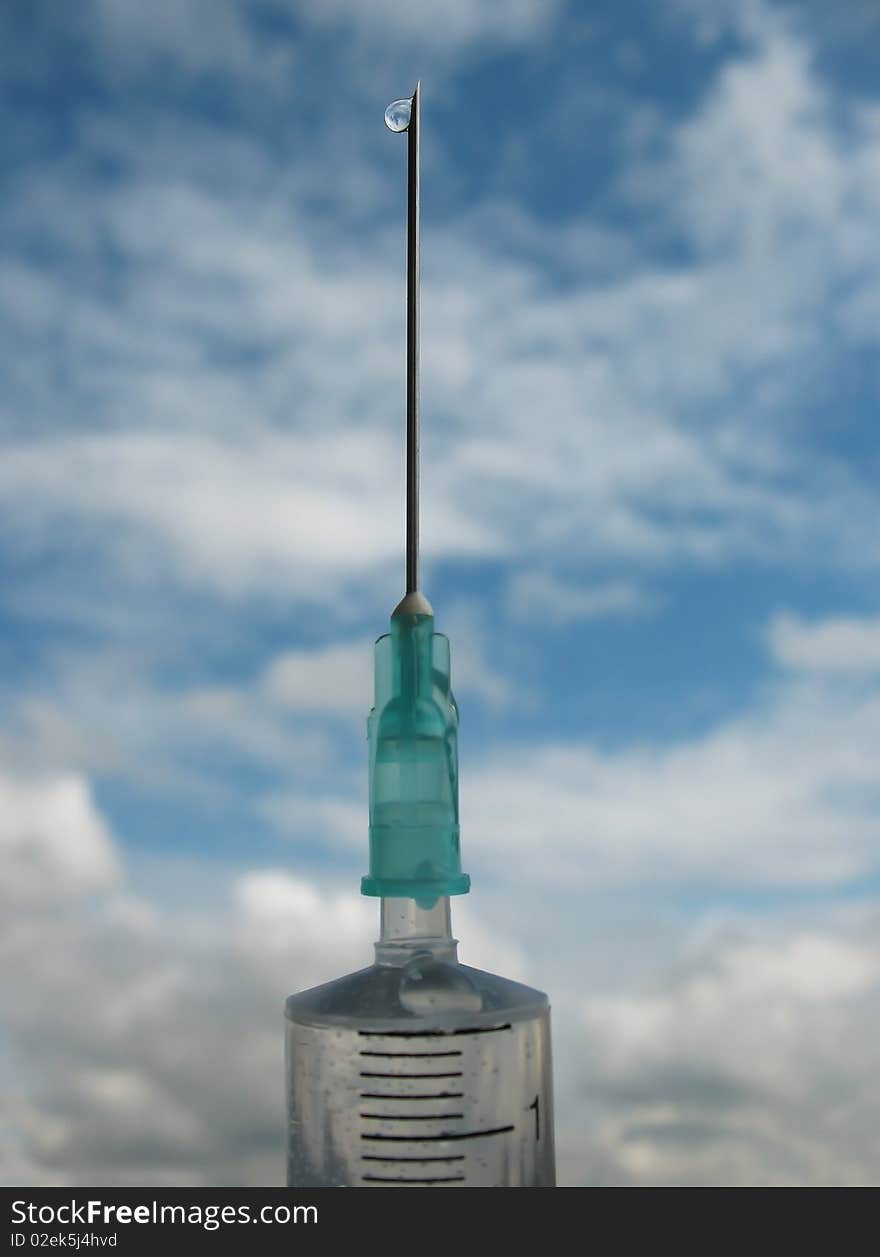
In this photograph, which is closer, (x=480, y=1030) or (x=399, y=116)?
(x=480, y=1030)

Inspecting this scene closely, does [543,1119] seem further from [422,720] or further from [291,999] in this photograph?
[422,720]

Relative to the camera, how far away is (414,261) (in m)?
2.36

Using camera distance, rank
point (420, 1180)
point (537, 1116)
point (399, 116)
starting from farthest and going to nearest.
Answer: point (399, 116) < point (537, 1116) < point (420, 1180)

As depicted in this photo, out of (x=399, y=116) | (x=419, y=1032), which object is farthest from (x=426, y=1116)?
(x=399, y=116)

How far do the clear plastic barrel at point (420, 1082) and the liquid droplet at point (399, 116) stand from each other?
1.75m

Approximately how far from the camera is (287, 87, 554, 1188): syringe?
1.93 metres

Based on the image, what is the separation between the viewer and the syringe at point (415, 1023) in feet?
6.34

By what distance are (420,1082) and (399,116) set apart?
2.00 meters

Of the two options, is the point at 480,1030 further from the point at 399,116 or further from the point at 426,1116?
the point at 399,116

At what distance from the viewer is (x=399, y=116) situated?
246cm

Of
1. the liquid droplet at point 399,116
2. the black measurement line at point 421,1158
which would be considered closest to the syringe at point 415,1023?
the black measurement line at point 421,1158

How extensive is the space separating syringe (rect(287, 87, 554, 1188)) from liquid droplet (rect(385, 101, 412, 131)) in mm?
715

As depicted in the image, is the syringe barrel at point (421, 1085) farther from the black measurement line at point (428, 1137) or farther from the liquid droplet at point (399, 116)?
the liquid droplet at point (399, 116)
